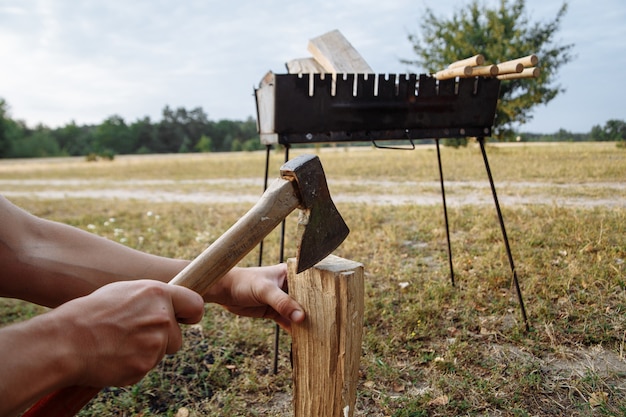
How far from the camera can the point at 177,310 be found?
1130 mm

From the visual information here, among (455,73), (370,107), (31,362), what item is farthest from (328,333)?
(455,73)

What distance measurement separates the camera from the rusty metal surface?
2.41 meters

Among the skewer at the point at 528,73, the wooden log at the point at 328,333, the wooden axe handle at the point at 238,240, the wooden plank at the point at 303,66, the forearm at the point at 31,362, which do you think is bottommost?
the wooden log at the point at 328,333

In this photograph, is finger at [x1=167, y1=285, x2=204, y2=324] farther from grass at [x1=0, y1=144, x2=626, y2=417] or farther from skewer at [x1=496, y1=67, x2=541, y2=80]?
skewer at [x1=496, y1=67, x2=541, y2=80]

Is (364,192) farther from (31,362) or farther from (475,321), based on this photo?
(31,362)

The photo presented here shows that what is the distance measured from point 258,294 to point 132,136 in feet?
181

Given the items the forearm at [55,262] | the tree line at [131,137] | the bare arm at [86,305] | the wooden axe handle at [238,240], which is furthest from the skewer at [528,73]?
the tree line at [131,137]

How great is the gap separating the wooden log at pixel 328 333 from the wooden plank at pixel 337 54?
1.69m

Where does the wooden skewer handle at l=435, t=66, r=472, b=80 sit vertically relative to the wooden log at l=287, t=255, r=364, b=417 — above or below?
above

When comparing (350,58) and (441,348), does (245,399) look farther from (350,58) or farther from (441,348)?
(350,58)

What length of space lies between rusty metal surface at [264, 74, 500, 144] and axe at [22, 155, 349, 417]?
1.00 meters

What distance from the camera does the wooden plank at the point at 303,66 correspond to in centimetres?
301

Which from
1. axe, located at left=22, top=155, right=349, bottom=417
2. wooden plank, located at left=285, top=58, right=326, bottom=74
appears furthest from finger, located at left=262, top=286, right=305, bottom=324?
wooden plank, located at left=285, top=58, right=326, bottom=74

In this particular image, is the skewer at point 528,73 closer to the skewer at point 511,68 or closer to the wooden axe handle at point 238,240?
the skewer at point 511,68
